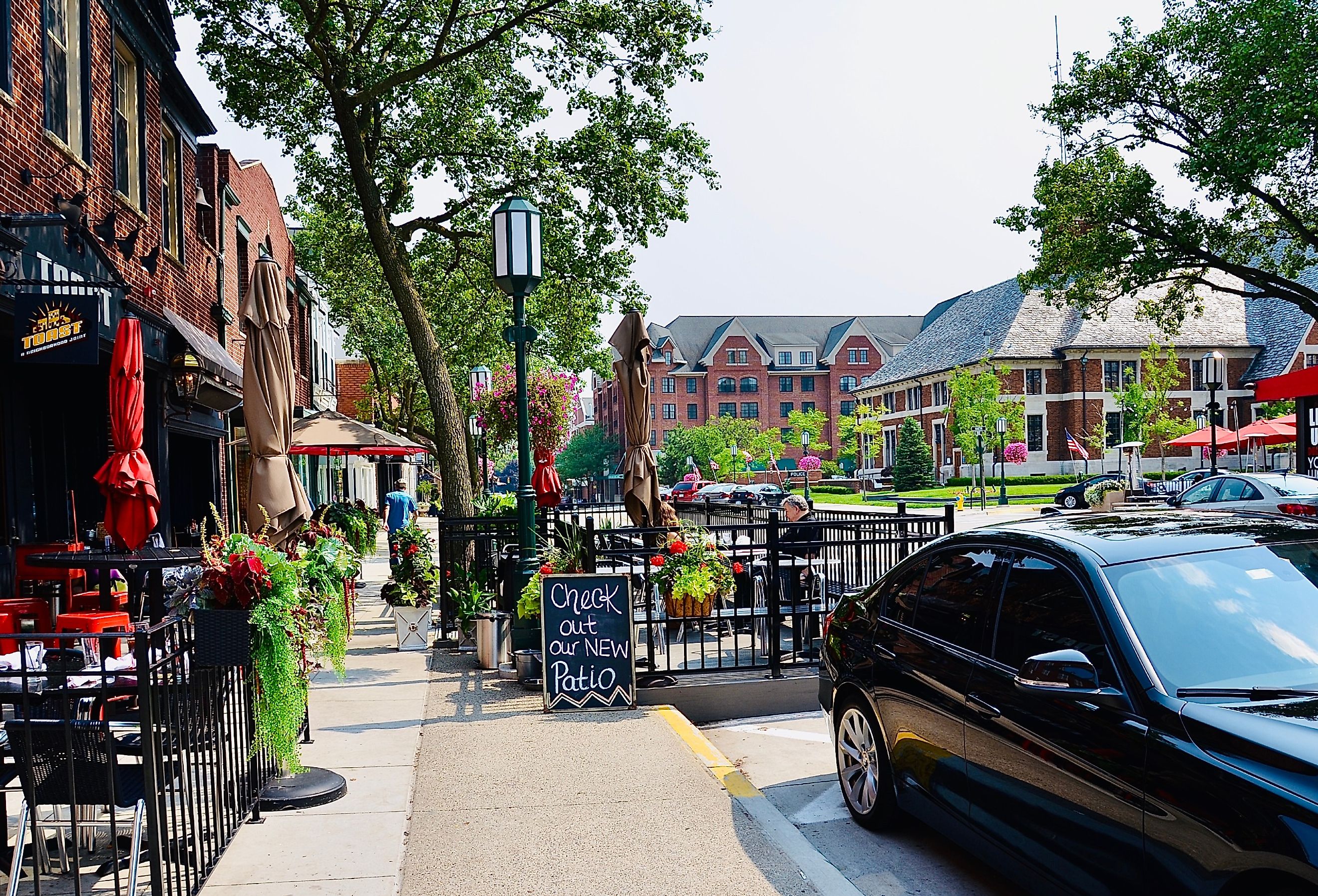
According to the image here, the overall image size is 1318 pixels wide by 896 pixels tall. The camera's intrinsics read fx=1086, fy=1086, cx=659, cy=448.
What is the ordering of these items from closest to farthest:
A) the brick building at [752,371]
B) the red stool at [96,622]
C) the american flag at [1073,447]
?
the red stool at [96,622]
the american flag at [1073,447]
the brick building at [752,371]

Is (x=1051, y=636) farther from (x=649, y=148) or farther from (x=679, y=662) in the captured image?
(x=649, y=148)

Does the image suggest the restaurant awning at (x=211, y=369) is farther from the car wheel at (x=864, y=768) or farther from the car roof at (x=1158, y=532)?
the car roof at (x=1158, y=532)

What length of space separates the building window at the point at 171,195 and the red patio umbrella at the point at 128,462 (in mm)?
6223

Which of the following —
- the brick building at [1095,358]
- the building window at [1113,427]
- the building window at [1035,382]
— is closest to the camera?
the brick building at [1095,358]

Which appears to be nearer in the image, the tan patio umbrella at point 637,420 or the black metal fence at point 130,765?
the black metal fence at point 130,765

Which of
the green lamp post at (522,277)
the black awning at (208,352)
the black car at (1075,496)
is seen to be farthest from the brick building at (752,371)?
the green lamp post at (522,277)

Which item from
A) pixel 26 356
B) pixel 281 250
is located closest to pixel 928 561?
pixel 26 356

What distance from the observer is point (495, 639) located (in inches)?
389

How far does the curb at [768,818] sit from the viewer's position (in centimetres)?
487

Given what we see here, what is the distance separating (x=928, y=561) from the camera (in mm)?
5578

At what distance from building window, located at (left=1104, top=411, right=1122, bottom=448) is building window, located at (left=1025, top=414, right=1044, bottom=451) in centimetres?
394

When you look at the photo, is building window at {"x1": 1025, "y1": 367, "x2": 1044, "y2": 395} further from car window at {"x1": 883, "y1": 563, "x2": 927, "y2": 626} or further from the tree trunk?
car window at {"x1": 883, "y1": 563, "x2": 927, "y2": 626}

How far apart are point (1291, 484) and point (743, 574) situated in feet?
42.5

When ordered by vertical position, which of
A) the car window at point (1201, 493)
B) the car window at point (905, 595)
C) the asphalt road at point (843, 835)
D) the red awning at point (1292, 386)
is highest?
the red awning at point (1292, 386)
